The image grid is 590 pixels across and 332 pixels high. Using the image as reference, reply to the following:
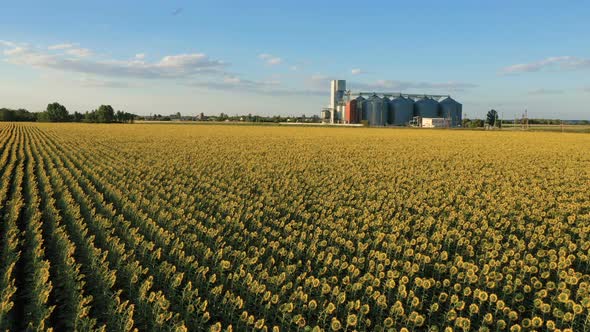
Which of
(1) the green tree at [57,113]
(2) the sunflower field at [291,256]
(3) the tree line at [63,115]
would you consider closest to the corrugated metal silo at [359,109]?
(3) the tree line at [63,115]

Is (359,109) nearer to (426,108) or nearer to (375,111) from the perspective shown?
(375,111)

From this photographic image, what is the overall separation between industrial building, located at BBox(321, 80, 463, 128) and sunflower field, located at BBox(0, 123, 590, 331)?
332ft

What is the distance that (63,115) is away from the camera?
422ft

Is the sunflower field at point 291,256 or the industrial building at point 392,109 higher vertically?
the industrial building at point 392,109

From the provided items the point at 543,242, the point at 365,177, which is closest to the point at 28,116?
the point at 365,177

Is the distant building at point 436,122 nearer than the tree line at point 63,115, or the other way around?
the distant building at point 436,122

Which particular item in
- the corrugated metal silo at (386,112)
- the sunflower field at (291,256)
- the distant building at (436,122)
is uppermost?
the corrugated metal silo at (386,112)

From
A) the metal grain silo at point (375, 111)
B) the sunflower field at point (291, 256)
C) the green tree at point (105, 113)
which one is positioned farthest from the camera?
the green tree at point (105, 113)

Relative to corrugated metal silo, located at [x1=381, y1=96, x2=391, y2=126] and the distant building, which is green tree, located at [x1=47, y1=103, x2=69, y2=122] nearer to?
corrugated metal silo, located at [x1=381, y1=96, x2=391, y2=126]

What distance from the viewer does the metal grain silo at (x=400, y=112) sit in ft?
393

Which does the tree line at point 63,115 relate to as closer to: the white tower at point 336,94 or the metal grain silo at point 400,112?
the white tower at point 336,94

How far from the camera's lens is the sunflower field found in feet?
18.3

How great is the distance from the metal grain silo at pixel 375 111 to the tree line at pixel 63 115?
6499cm

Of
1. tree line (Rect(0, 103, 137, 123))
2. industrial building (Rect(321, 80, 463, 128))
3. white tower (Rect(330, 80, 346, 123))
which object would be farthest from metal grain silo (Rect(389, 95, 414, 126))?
tree line (Rect(0, 103, 137, 123))
